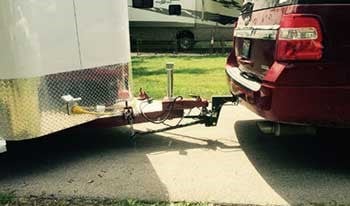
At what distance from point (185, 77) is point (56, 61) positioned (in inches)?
250

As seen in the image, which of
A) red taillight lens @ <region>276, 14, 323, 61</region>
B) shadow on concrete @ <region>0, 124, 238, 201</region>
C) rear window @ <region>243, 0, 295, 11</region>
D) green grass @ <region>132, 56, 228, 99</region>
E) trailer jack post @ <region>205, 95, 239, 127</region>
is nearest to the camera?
red taillight lens @ <region>276, 14, 323, 61</region>

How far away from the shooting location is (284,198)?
3895 millimetres

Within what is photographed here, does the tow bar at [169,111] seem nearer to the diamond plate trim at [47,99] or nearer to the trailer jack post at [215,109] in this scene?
the trailer jack post at [215,109]

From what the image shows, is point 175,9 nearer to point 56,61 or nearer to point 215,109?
point 215,109

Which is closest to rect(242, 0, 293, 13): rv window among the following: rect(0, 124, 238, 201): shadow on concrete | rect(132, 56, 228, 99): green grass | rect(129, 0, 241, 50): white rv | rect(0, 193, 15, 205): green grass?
rect(0, 124, 238, 201): shadow on concrete

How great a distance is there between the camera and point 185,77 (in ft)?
34.6

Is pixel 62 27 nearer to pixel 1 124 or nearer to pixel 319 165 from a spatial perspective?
pixel 1 124

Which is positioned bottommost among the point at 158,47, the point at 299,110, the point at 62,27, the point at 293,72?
the point at 158,47

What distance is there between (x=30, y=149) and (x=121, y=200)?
5.91 feet

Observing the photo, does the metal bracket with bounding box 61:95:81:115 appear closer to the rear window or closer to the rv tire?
the rear window

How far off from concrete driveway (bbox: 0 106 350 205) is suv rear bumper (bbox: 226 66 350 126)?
0.49 metres

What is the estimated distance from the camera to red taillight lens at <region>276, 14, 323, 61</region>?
3.80 meters

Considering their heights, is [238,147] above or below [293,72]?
below

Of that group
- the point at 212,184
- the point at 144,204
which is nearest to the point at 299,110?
the point at 212,184
